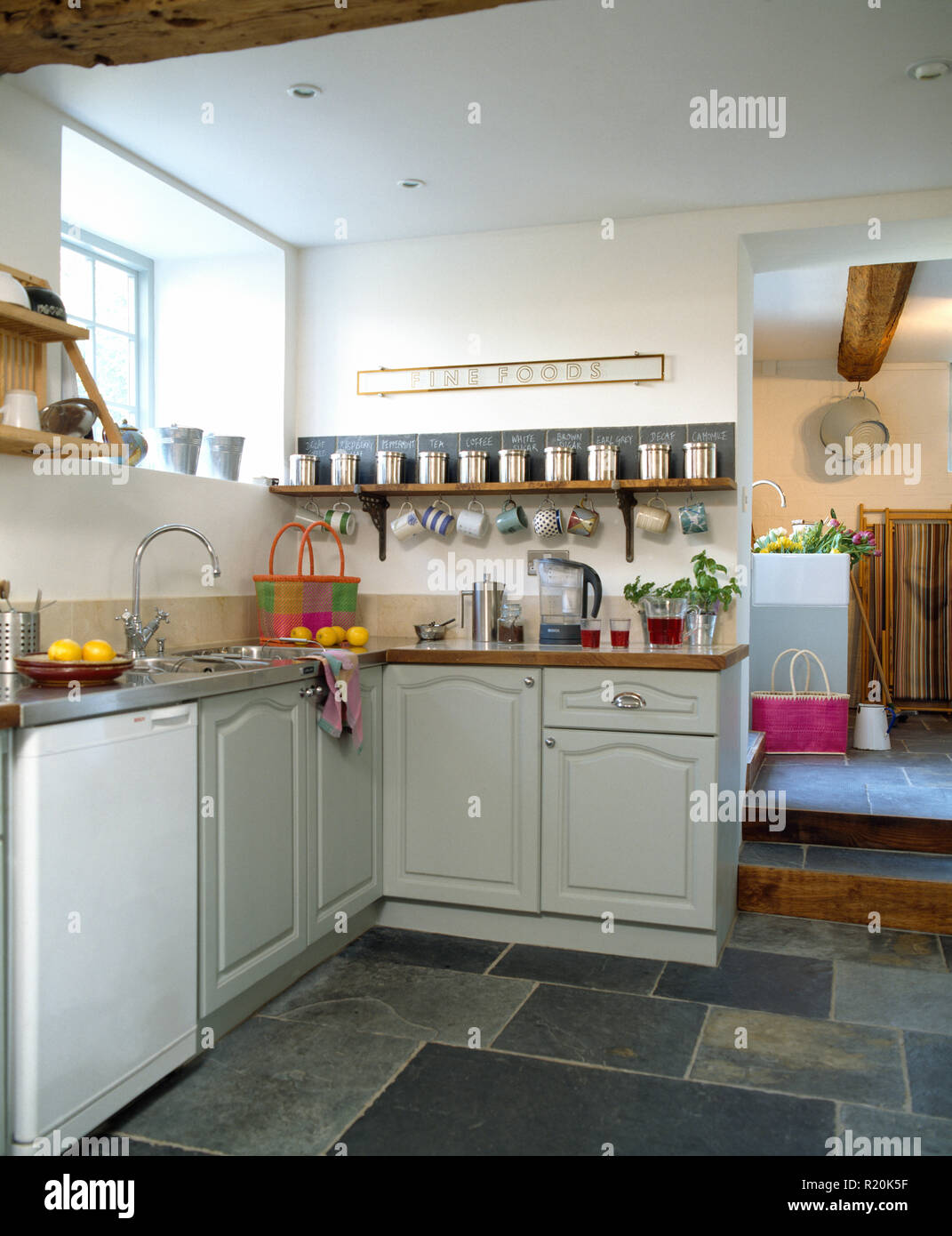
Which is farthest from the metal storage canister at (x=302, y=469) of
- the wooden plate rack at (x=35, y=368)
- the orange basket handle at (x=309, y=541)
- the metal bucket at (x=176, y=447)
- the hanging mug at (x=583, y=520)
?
the wooden plate rack at (x=35, y=368)

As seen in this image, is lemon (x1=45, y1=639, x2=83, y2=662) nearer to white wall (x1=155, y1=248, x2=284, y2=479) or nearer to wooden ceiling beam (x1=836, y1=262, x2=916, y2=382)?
white wall (x1=155, y1=248, x2=284, y2=479)

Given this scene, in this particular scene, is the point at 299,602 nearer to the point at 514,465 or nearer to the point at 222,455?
the point at 222,455

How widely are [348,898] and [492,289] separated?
2179mm

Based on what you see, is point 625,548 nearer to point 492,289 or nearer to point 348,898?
point 492,289

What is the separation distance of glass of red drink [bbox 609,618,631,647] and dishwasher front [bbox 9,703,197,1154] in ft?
4.71

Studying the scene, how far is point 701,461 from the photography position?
3.48 meters

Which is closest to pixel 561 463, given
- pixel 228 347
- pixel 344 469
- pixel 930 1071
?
pixel 344 469

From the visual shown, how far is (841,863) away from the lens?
3443mm

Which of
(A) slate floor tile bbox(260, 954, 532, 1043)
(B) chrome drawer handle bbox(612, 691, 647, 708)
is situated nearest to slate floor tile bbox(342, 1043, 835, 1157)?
(A) slate floor tile bbox(260, 954, 532, 1043)

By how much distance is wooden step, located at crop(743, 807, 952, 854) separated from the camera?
3.55 meters

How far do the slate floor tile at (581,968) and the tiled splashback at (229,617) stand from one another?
1.11 metres

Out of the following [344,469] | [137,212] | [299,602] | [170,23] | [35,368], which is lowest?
[299,602]

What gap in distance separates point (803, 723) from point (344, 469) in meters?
2.55

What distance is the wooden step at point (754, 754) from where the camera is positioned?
4.08 meters
